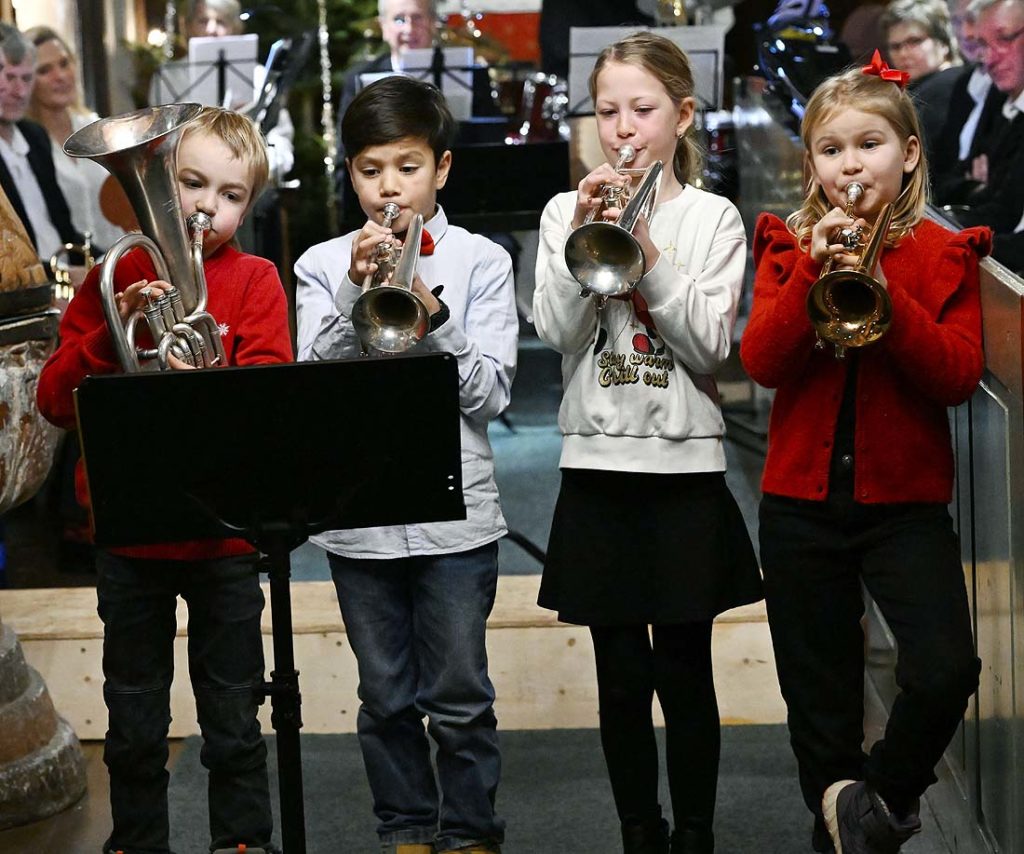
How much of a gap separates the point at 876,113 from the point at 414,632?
130cm

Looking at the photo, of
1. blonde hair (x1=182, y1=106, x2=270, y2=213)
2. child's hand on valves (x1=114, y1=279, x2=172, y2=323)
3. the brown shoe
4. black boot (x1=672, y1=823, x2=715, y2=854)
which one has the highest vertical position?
blonde hair (x1=182, y1=106, x2=270, y2=213)

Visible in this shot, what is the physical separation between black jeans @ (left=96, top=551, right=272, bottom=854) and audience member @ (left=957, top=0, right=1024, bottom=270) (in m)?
3.52

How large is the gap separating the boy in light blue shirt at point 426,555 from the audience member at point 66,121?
12.9 feet

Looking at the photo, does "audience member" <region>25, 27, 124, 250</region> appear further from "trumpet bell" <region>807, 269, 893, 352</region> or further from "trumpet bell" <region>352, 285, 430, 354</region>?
"trumpet bell" <region>807, 269, 893, 352</region>

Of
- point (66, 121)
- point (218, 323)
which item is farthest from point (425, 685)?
point (66, 121)

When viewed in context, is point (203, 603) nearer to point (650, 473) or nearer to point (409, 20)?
point (650, 473)

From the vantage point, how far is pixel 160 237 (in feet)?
9.05

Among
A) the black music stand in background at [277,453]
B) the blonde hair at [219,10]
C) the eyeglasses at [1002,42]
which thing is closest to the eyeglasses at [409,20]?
the blonde hair at [219,10]

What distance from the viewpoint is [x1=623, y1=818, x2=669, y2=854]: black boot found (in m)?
2.89

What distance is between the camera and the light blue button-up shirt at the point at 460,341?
113 inches

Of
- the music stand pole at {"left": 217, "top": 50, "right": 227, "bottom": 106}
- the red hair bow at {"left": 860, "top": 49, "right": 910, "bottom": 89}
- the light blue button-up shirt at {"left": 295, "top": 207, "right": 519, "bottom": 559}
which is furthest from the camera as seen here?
the music stand pole at {"left": 217, "top": 50, "right": 227, "bottom": 106}

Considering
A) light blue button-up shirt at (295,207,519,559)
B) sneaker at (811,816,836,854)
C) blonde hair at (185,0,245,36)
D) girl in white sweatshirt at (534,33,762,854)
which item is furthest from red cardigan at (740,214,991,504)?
blonde hair at (185,0,245,36)

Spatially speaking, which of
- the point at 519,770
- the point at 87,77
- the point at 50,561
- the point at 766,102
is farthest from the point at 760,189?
the point at 87,77

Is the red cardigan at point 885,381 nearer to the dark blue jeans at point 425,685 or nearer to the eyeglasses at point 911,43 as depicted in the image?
the dark blue jeans at point 425,685
